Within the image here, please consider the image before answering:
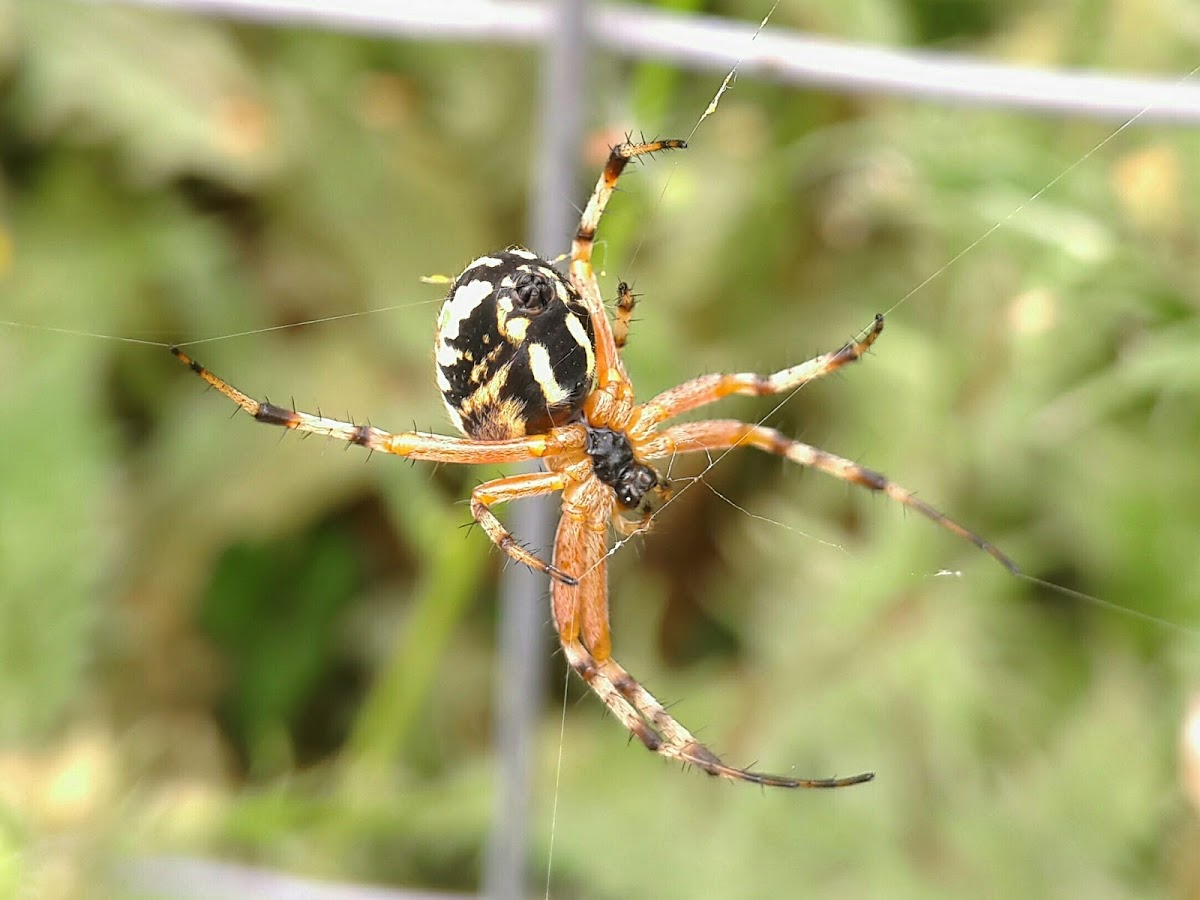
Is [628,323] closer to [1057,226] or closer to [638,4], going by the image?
[1057,226]

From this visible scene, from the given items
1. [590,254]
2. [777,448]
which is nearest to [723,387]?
[777,448]

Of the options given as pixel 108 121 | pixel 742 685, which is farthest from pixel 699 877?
pixel 108 121

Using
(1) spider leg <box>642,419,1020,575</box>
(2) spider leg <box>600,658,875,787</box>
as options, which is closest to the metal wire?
(1) spider leg <box>642,419,1020,575</box>

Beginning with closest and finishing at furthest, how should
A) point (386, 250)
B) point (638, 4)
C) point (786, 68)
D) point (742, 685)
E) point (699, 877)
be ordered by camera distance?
point (786, 68) < point (699, 877) < point (742, 685) < point (638, 4) < point (386, 250)

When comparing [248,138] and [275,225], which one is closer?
[248,138]

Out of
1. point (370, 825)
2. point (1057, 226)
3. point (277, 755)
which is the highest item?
point (1057, 226)

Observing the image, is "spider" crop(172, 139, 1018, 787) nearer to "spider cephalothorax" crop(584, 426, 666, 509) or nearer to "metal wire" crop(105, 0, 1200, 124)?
"spider cephalothorax" crop(584, 426, 666, 509)
